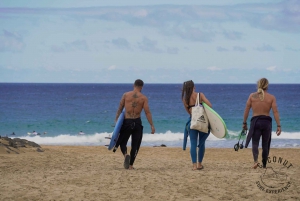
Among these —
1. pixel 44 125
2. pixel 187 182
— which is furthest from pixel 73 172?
pixel 44 125

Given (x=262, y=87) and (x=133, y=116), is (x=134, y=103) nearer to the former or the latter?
(x=133, y=116)

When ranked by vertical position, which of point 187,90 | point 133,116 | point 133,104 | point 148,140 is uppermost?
point 187,90

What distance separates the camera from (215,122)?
1031cm

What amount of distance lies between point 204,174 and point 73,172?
2.31 m

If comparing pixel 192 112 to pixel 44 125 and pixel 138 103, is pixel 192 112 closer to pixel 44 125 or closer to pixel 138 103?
pixel 138 103

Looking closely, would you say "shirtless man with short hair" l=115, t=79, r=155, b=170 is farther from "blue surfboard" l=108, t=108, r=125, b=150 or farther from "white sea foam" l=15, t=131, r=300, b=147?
"white sea foam" l=15, t=131, r=300, b=147

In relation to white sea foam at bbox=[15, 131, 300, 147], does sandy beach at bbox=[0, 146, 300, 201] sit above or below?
above

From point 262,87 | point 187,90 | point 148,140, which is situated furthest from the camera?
point 148,140

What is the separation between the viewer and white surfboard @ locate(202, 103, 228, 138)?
10.2m

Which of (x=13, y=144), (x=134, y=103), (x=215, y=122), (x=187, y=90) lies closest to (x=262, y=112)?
(x=215, y=122)

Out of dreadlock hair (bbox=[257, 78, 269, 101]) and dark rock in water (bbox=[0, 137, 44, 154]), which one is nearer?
dreadlock hair (bbox=[257, 78, 269, 101])

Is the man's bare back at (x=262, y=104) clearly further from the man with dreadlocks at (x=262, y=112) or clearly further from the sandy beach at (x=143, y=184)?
the sandy beach at (x=143, y=184)

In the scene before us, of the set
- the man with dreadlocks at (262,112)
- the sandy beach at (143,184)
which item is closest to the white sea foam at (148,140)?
the man with dreadlocks at (262,112)

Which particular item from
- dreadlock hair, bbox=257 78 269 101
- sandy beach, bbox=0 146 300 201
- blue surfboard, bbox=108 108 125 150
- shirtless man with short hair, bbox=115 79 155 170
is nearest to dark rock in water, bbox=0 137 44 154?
sandy beach, bbox=0 146 300 201
